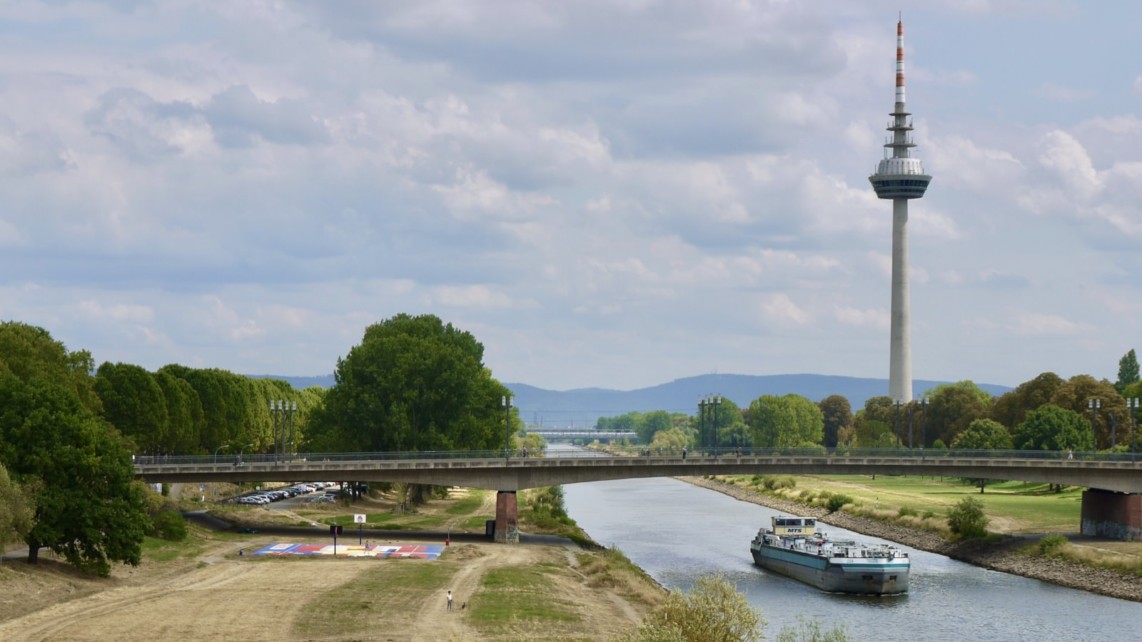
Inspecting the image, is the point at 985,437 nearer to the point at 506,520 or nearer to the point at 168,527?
the point at 506,520

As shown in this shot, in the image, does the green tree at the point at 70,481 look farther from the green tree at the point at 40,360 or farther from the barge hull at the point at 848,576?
the barge hull at the point at 848,576

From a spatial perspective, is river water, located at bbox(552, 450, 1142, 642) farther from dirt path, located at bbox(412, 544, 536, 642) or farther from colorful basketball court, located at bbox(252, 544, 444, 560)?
colorful basketball court, located at bbox(252, 544, 444, 560)

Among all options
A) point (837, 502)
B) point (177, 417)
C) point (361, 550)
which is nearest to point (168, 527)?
point (361, 550)

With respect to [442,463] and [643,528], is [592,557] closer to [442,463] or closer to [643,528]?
[442,463]

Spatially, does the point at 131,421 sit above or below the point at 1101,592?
above

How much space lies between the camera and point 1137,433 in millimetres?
174000

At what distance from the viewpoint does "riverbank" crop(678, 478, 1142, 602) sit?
104 metres

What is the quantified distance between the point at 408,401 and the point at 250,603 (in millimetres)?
70953

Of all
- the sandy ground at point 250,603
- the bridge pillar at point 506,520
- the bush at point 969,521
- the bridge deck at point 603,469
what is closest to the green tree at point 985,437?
the bush at point 969,521

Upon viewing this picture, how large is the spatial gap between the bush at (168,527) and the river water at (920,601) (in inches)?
1367

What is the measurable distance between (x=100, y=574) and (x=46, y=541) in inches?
151

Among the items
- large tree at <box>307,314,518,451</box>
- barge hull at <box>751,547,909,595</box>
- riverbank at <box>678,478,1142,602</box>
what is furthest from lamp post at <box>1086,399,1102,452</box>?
large tree at <box>307,314,518,451</box>

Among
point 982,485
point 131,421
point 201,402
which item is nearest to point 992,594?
point 982,485

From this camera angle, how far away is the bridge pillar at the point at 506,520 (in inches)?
4715
